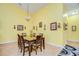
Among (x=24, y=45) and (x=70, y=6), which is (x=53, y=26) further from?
(x=24, y=45)

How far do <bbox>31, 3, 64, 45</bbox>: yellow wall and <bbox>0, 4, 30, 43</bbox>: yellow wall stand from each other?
20cm

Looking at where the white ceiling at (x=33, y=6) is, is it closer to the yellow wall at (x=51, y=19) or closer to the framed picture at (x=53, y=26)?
the yellow wall at (x=51, y=19)

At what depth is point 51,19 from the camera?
2111 millimetres

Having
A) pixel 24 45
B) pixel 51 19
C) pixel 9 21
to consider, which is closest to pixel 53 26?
pixel 51 19

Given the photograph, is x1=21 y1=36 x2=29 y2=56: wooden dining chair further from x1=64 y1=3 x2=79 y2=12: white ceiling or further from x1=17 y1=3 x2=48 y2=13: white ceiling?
x1=64 y1=3 x2=79 y2=12: white ceiling

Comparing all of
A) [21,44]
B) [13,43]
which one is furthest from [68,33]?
[13,43]

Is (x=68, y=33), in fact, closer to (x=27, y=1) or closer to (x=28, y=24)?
(x=28, y=24)

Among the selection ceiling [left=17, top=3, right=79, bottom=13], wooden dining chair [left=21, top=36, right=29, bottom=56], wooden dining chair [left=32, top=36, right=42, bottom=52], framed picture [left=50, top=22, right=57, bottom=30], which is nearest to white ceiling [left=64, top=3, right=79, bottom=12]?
ceiling [left=17, top=3, right=79, bottom=13]

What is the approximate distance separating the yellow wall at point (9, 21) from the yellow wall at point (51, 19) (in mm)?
201

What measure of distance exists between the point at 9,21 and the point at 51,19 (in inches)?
29.6

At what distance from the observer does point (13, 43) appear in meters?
2.09

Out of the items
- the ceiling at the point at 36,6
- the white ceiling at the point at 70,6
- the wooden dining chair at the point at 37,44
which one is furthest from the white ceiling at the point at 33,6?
the wooden dining chair at the point at 37,44

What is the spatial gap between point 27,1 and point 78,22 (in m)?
0.98

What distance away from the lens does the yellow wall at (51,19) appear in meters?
2.06
